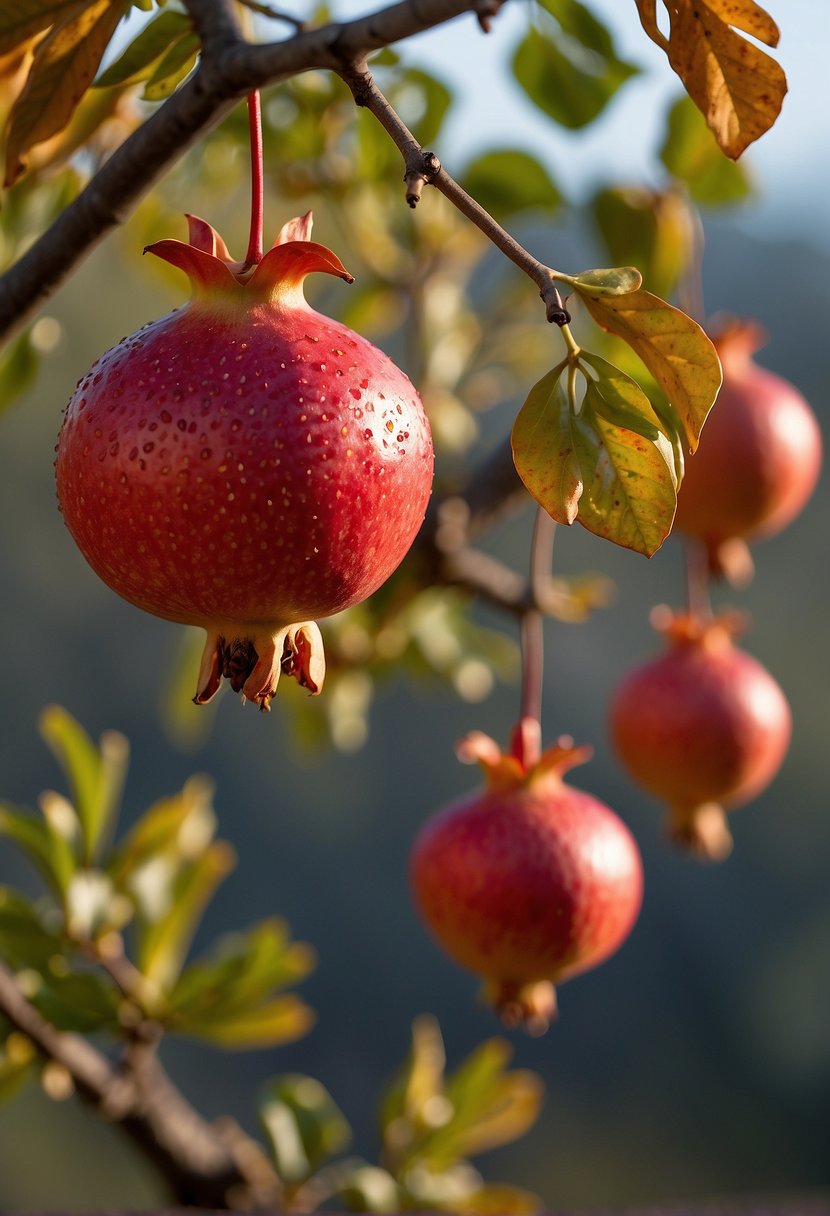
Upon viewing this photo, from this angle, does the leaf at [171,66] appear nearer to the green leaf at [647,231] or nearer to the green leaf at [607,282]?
the green leaf at [607,282]

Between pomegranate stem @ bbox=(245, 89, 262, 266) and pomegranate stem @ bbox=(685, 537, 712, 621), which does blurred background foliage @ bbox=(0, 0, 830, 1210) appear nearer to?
pomegranate stem @ bbox=(685, 537, 712, 621)

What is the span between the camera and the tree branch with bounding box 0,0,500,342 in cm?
31

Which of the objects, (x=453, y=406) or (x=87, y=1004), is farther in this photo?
(x=453, y=406)

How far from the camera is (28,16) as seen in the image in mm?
407

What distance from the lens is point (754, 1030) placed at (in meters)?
5.99

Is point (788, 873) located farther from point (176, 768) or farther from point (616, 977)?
point (176, 768)

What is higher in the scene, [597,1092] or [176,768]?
[176,768]

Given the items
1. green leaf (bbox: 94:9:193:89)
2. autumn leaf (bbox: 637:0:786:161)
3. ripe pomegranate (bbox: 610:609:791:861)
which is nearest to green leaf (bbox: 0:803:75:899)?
ripe pomegranate (bbox: 610:609:791:861)

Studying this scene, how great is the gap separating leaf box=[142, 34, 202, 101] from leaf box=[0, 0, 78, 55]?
4 centimetres

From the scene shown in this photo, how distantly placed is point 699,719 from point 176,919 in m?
0.34

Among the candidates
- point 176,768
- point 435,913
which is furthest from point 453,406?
point 176,768

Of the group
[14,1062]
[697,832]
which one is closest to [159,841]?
[14,1062]

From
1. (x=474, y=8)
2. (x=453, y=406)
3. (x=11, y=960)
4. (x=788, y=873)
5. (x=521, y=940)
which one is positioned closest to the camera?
(x=474, y=8)

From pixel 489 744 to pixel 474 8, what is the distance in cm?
46
